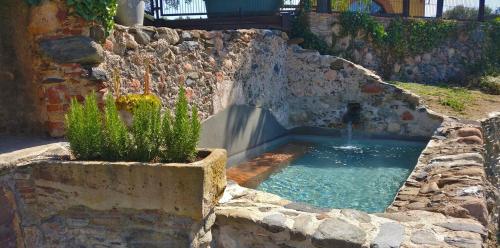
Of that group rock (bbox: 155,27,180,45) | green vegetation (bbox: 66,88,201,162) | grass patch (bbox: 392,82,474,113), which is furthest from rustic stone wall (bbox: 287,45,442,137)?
green vegetation (bbox: 66,88,201,162)

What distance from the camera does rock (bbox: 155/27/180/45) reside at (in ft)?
16.1

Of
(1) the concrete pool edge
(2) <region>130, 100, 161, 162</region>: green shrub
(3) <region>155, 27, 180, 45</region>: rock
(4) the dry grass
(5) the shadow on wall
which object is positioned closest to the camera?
(1) the concrete pool edge

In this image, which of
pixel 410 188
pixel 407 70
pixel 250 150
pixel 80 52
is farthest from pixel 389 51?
pixel 80 52

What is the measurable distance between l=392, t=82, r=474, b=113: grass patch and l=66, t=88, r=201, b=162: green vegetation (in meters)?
6.78

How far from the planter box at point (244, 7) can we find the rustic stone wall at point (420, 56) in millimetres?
1384

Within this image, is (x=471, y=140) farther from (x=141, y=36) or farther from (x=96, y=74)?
(x=96, y=74)

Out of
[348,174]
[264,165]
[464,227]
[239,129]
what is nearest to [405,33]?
[348,174]

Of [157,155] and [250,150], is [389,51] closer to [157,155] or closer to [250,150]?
[250,150]

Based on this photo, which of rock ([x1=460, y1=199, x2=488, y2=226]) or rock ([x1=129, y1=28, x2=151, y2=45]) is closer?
rock ([x1=460, y1=199, x2=488, y2=226])

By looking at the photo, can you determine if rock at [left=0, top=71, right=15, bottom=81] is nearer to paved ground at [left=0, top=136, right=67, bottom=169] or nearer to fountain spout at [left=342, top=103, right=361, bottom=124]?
paved ground at [left=0, top=136, right=67, bottom=169]

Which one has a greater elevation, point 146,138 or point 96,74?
point 96,74

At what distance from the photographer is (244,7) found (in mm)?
9680

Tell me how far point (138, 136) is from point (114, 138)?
195 millimetres

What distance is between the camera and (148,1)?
9.42 metres
